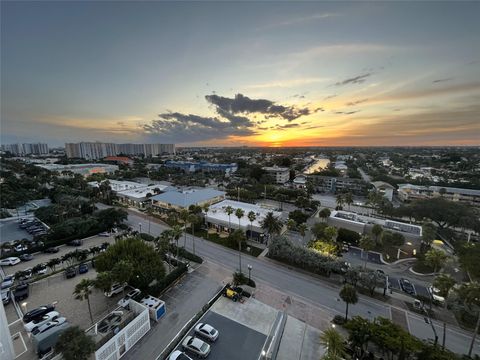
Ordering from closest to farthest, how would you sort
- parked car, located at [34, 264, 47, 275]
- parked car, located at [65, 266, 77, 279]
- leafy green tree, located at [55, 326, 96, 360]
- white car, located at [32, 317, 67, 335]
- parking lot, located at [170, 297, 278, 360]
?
leafy green tree, located at [55, 326, 96, 360]
parking lot, located at [170, 297, 278, 360]
white car, located at [32, 317, 67, 335]
parked car, located at [65, 266, 77, 279]
parked car, located at [34, 264, 47, 275]

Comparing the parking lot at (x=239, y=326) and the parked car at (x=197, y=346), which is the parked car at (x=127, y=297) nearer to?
the parking lot at (x=239, y=326)

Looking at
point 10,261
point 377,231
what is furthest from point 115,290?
point 377,231

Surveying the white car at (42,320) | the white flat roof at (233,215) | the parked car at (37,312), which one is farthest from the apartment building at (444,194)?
the parked car at (37,312)

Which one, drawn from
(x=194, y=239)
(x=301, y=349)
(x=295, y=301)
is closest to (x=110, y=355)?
(x=301, y=349)

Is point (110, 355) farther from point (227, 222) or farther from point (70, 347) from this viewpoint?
point (227, 222)

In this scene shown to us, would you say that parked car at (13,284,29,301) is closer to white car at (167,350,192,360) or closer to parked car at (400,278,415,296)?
white car at (167,350,192,360)

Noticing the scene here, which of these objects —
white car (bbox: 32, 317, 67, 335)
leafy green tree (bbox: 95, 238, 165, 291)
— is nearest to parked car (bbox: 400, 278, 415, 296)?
leafy green tree (bbox: 95, 238, 165, 291)

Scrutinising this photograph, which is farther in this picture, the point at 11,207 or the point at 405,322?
the point at 11,207
